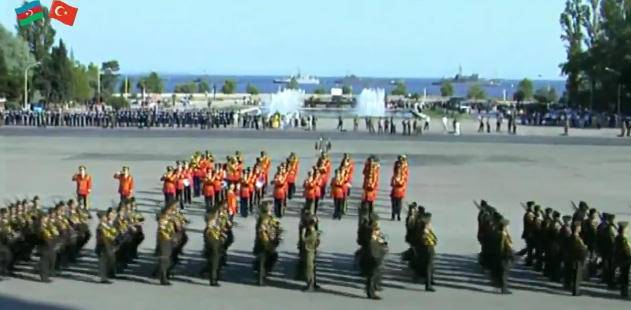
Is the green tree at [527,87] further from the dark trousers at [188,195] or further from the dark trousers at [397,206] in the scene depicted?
the dark trousers at [397,206]

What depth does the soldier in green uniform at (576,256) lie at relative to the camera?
15672mm

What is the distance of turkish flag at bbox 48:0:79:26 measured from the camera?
122ft

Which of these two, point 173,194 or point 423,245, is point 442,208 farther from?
point 423,245

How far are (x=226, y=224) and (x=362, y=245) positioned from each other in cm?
227

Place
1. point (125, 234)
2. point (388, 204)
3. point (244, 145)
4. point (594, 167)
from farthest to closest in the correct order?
point (244, 145)
point (594, 167)
point (388, 204)
point (125, 234)

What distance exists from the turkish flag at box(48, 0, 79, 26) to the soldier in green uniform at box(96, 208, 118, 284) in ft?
72.0

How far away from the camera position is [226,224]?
1675 cm

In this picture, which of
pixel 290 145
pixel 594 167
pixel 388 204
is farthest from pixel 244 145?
pixel 388 204

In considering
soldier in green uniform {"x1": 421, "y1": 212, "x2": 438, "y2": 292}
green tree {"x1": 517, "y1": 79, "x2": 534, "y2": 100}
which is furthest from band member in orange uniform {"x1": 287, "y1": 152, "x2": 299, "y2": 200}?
green tree {"x1": 517, "y1": 79, "x2": 534, "y2": 100}

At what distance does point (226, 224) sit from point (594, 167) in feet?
82.1

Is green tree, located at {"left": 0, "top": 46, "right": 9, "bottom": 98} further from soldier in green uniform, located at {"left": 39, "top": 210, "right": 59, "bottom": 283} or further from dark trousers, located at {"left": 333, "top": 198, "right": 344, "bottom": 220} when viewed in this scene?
soldier in green uniform, located at {"left": 39, "top": 210, "right": 59, "bottom": 283}

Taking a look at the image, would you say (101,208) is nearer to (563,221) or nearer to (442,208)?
(442,208)

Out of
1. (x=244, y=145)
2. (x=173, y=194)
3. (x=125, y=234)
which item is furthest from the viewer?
(x=244, y=145)

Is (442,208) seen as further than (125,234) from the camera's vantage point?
Yes
